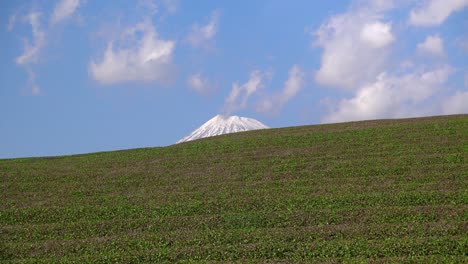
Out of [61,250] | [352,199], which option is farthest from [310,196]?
[61,250]

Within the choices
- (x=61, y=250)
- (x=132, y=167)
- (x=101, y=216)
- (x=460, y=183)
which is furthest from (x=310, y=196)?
(x=132, y=167)

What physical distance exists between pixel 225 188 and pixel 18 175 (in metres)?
16.5

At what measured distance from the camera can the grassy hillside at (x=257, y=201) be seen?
21625 millimetres

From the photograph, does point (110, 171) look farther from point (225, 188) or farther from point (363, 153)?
point (363, 153)

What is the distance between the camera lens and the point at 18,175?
40500mm

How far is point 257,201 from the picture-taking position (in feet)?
93.1

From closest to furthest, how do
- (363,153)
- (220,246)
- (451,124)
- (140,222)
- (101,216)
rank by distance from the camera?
(220,246) < (140,222) < (101,216) < (363,153) < (451,124)

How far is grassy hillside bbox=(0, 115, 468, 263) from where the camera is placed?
70.9 ft

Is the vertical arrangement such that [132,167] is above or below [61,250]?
above

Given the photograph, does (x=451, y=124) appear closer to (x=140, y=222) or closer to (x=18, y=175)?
(x=140, y=222)

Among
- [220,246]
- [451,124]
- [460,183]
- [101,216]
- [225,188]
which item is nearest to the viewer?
[220,246]

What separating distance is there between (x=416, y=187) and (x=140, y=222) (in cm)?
1398

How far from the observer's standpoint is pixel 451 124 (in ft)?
152

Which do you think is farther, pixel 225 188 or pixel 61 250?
A: pixel 225 188
